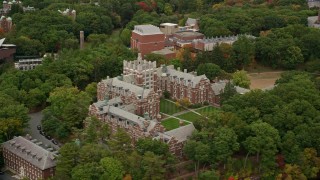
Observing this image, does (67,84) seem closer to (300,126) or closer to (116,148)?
(116,148)

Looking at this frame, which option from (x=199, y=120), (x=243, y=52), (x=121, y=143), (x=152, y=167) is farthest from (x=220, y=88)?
(x=152, y=167)

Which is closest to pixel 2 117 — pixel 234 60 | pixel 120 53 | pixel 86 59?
pixel 86 59

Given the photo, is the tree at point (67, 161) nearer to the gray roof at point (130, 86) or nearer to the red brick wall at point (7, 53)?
the gray roof at point (130, 86)

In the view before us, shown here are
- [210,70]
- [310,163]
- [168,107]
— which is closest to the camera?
[310,163]

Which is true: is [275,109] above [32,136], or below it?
above

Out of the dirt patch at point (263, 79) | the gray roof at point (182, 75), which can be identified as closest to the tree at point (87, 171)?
the gray roof at point (182, 75)

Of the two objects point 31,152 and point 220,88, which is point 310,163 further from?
point 31,152
